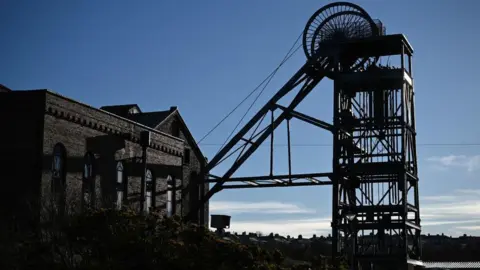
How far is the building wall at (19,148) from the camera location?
3822 cm

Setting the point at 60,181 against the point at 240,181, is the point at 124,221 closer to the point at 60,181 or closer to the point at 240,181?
the point at 60,181

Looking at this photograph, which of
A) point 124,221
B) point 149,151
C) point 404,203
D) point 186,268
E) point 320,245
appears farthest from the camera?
point 320,245

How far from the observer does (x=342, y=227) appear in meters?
47.1

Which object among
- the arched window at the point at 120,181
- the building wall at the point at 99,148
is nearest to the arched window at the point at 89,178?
the building wall at the point at 99,148

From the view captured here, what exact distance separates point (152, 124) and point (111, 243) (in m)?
25.7

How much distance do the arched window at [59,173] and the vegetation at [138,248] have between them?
7.98 m

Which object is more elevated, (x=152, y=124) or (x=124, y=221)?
(x=152, y=124)

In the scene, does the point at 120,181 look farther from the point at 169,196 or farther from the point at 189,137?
the point at 189,137

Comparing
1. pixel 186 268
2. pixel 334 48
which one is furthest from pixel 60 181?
pixel 334 48

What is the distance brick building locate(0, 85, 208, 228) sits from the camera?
126 feet

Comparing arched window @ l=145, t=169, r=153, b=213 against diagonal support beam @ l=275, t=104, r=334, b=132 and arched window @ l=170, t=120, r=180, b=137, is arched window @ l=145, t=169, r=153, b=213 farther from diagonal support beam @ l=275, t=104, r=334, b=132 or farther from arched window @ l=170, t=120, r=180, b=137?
diagonal support beam @ l=275, t=104, r=334, b=132

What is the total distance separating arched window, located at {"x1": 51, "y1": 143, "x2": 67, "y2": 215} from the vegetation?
26.2 feet

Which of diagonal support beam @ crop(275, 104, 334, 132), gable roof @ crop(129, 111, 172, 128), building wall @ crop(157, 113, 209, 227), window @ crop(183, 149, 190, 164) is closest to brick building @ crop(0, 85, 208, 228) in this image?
building wall @ crop(157, 113, 209, 227)

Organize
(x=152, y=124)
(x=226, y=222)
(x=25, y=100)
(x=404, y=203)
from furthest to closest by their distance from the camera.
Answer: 1. (x=152, y=124)
2. (x=404, y=203)
3. (x=226, y=222)
4. (x=25, y=100)
